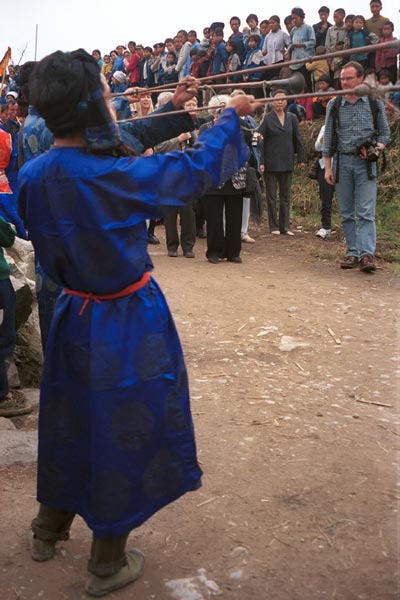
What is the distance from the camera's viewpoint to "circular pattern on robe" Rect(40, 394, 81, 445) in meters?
2.59

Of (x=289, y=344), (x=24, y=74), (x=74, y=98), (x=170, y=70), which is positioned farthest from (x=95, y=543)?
(x=170, y=70)

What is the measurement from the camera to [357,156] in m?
7.48

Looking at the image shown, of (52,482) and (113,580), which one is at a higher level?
(52,482)

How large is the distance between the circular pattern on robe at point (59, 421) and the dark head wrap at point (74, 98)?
907mm

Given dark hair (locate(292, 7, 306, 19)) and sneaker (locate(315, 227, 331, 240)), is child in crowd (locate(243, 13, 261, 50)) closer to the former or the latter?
dark hair (locate(292, 7, 306, 19))

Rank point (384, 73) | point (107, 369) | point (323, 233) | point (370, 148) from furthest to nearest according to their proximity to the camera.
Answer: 1. point (384, 73)
2. point (323, 233)
3. point (370, 148)
4. point (107, 369)

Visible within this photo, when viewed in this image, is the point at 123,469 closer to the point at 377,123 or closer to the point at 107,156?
the point at 107,156

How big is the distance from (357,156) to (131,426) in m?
5.69

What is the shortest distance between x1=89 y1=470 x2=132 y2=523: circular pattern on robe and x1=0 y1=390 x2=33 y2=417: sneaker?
6.98 feet

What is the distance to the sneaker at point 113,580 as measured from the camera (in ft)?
8.52

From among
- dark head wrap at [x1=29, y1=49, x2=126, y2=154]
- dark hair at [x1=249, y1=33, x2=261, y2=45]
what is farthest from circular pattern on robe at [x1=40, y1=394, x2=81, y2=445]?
dark hair at [x1=249, y1=33, x2=261, y2=45]

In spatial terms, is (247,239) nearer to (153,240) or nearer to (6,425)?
(153,240)

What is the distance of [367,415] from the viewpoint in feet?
13.7

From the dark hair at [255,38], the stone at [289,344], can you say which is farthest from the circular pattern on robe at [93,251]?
the dark hair at [255,38]
